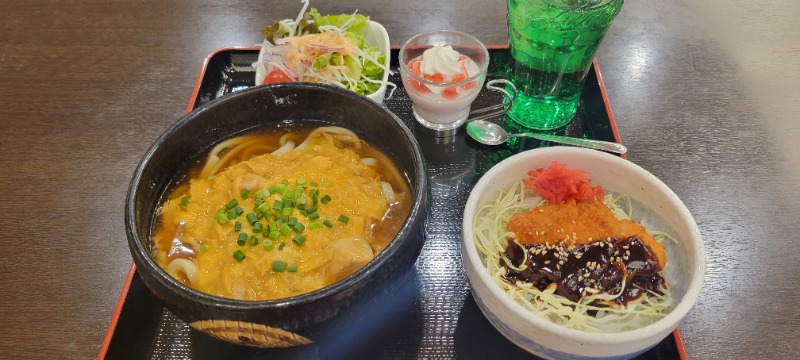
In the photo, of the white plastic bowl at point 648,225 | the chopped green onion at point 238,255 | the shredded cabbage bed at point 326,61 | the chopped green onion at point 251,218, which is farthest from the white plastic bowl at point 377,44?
the chopped green onion at point 238,255

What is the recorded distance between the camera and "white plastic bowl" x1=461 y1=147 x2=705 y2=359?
131cm

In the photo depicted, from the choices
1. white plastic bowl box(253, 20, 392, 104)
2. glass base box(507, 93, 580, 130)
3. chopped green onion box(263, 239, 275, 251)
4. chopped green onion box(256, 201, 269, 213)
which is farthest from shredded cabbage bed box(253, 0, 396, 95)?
chopped green onion box(263, 239, 275, 251)

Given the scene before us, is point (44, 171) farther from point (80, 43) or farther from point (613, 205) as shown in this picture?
point (613, 205)

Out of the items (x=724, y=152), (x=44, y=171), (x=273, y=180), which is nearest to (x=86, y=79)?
(x=44, y=171)

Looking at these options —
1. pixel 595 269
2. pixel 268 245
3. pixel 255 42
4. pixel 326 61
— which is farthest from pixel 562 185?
pixel 255 42

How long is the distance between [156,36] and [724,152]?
2.78 meters

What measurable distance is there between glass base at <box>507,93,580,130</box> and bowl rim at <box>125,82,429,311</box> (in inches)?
32.5

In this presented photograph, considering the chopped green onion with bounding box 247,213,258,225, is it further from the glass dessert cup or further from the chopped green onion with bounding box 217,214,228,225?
the glass dessert cup

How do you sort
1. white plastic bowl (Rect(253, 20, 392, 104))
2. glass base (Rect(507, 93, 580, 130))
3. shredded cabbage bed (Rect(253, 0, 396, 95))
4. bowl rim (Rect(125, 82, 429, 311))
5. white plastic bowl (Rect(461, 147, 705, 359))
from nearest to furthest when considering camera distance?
bowl rim (Rect(125, 82, 429, 311)), white plastic bowl (Rect(461, 147, 705, 359)), glass base (Rect(507, 93, 580, 130)), white plastic bowl (Rect(253, 20, 392, 104)), shredded cabbage bed (Rect(253, 0, 396, 95))

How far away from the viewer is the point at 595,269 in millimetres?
1518

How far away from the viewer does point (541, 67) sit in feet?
6.93

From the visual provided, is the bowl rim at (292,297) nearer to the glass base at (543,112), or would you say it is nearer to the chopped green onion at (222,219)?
the chopped green onion at (222,219)

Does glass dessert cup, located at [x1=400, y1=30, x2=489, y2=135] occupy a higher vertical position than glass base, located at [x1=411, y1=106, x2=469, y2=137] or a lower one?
higher

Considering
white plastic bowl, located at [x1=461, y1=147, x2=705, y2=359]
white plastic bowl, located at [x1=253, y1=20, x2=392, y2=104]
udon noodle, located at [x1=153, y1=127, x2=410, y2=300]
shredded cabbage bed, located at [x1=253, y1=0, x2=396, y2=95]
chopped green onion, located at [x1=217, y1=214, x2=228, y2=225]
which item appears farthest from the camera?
shredded cabbage bed, located at [x1=253, y1=0, x2=396, y2=95]
